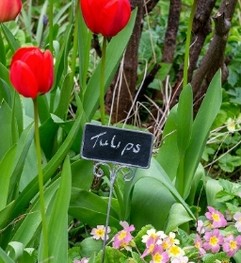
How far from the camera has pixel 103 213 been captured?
1.69 metres

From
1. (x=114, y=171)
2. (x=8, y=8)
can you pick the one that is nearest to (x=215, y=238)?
(x=114, y=171)

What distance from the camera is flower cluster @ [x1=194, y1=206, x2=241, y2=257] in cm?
154

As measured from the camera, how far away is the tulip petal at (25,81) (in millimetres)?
1211

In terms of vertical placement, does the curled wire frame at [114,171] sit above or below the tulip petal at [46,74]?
below

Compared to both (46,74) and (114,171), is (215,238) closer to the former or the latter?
(114,171)

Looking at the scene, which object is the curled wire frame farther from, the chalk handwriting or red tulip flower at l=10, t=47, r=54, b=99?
red tulip flower at l=10, t=47, r=54, b=99

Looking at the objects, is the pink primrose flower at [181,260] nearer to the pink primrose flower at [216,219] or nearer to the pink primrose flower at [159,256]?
the pink primrose flower at [159,256]

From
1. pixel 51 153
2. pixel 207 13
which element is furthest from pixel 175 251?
pixel 207 13

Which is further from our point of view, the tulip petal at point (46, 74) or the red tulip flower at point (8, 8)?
the red tulip flower at point (8, 8)

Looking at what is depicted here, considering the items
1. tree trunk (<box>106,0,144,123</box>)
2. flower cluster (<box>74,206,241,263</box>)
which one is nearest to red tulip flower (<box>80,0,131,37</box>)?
flower cluster (<box>74,206,241,263</box>)

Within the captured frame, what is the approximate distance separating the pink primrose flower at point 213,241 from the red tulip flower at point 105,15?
0.46 metres

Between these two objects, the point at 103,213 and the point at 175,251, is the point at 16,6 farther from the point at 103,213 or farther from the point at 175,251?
the point at 175,251

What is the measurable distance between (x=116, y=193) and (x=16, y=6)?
48 cm

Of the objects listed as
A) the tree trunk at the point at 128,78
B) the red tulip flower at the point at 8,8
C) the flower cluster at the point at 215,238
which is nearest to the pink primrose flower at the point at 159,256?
the flower cluster at the point at 215,238
